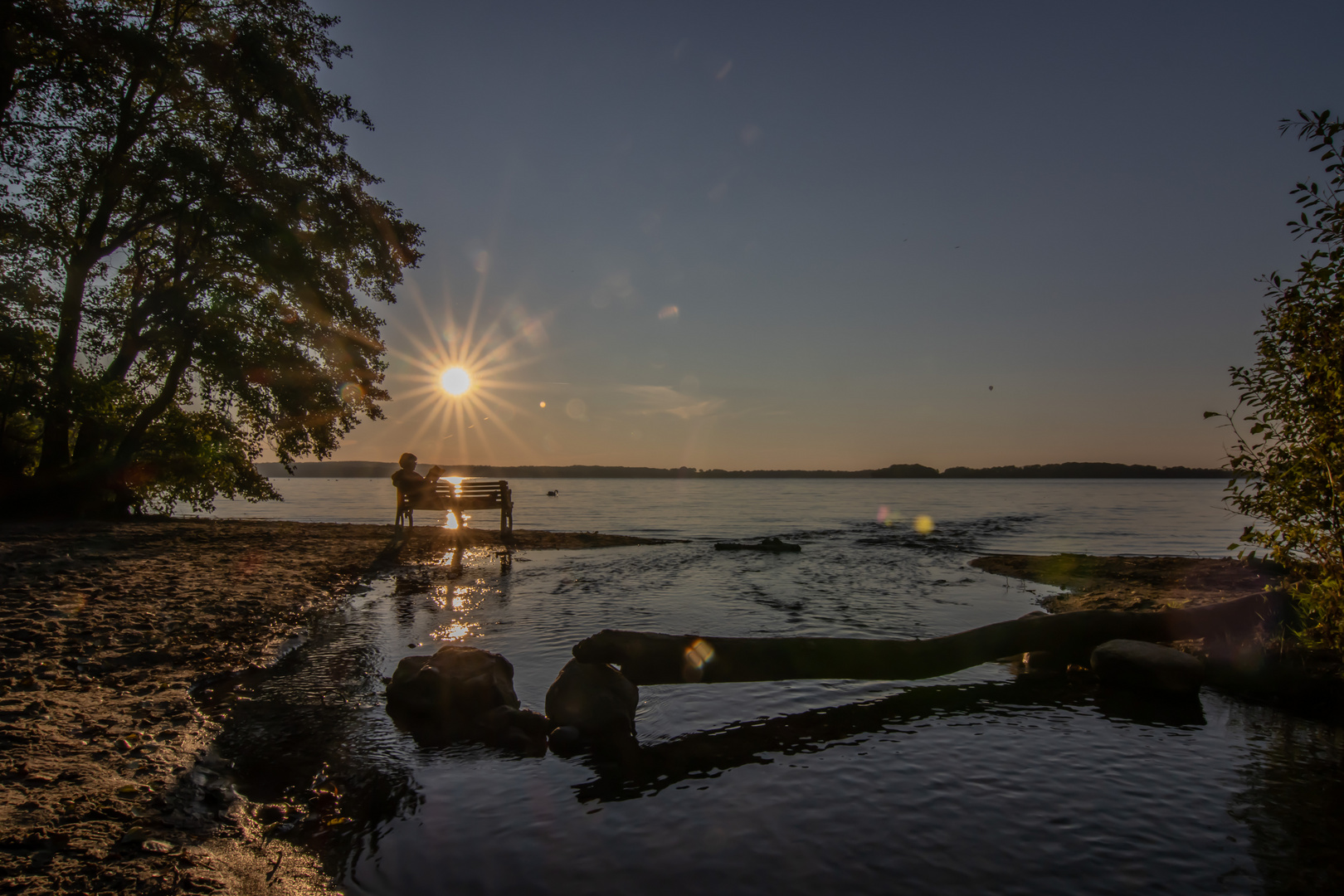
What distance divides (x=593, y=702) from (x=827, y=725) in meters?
2.34

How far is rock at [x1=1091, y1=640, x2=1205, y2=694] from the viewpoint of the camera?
24.6 ft

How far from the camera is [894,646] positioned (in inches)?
308

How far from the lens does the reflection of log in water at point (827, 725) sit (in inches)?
209

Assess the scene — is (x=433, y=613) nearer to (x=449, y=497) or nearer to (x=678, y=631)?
(x=678, y=631)

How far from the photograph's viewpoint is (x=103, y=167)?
697 inches

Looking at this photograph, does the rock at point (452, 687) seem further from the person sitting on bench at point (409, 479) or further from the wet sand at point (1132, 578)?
the person sitting on bench at point (409, 479)

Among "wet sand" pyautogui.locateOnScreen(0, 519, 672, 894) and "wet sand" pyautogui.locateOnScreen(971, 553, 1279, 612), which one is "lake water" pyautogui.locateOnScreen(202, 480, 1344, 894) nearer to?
"wet sand" pyautogui.locateOnScreen(0, 519, 672, 894)

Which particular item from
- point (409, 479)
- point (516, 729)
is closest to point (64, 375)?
point (409, 479)

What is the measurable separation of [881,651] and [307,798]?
5937 mm

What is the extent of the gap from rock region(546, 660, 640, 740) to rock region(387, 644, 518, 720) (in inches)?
18.7

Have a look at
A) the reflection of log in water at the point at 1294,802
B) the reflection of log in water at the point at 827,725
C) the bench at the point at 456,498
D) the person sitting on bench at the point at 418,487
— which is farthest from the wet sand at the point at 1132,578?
the person sitting on bench at the point at 418,487

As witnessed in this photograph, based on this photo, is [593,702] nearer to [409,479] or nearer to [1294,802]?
[1294,802]

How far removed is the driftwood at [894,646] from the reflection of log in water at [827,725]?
408 millimetres

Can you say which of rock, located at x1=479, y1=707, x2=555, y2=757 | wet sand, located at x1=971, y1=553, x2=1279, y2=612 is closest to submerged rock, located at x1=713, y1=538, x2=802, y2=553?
wet sand, located at x1=971, y1=553, x2=1279, y2=612
